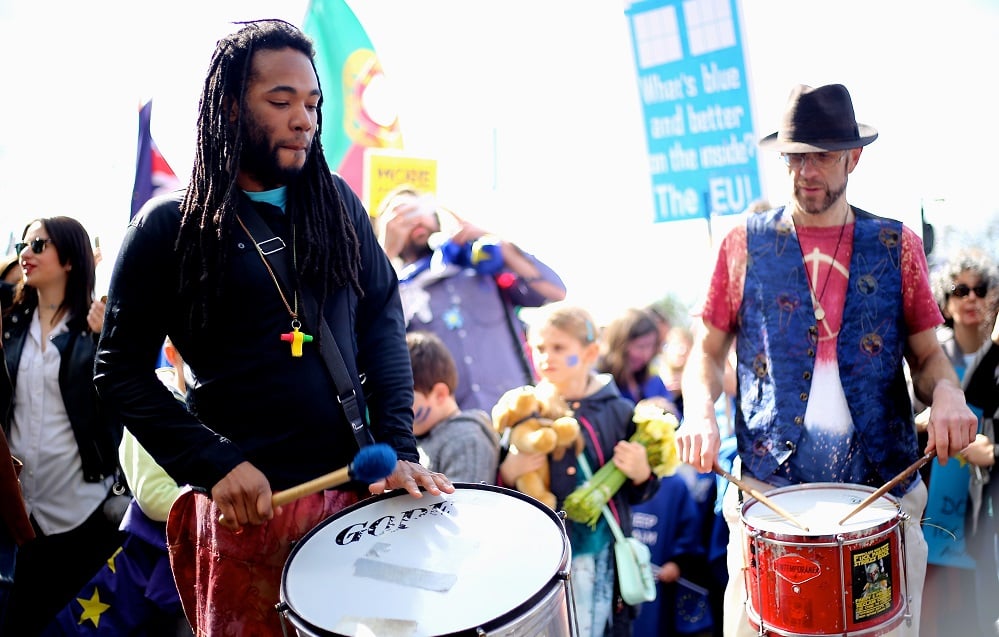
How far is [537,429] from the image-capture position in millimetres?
3369

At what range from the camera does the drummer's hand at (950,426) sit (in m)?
2.38

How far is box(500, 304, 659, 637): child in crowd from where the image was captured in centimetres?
341

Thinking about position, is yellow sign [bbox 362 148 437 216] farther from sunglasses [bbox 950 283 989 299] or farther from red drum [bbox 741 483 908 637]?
red drum [bbox 741 483 908 637]

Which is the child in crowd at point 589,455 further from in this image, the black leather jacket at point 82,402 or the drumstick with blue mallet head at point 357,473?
the black leather jacket at point 82,402

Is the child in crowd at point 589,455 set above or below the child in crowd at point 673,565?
above

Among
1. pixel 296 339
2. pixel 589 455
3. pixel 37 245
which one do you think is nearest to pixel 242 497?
pixel 296 339

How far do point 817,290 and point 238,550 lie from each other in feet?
6.28

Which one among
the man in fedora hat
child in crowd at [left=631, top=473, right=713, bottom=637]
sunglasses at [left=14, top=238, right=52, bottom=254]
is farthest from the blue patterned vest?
sunglasses at [left=14, top=238, right=52, bottom=254]

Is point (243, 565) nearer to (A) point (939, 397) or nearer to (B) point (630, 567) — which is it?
(B) point (630, 567)

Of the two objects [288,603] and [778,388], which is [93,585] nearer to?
[288,603]

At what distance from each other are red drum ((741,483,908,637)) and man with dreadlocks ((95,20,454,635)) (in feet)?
3.43

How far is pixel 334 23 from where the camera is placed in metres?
7.74

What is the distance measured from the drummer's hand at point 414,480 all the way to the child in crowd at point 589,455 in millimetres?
1471

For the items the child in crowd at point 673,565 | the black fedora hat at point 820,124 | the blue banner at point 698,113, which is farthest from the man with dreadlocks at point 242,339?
the blue banner at point 698,113
